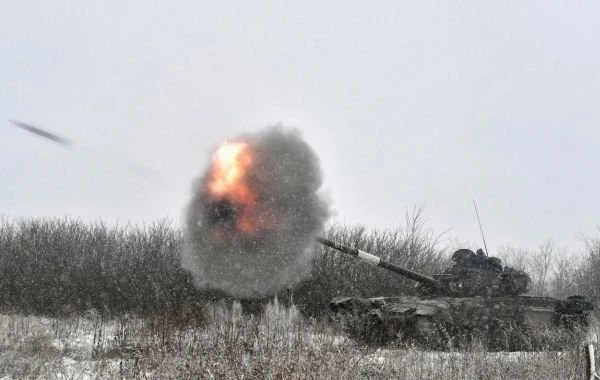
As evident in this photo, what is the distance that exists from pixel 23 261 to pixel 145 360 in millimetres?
21311

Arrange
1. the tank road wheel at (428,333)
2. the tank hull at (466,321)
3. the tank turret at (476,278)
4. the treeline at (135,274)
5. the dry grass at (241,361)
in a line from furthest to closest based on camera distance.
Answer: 1. the treeline at (135,274)
2. the tank turret at (476,278)
3. the tank hull at (466,321)
4. the tank road wheel at (428,333)
5. the dry grass at (241,361)

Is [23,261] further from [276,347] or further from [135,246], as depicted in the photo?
[276,347]

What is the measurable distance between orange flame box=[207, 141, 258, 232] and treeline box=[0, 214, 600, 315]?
40.4 feet

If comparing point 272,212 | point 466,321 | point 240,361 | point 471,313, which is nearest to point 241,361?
point 240,361

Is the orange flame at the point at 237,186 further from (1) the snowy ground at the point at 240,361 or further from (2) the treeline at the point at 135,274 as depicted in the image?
(2) the treeline at the point at 135,274

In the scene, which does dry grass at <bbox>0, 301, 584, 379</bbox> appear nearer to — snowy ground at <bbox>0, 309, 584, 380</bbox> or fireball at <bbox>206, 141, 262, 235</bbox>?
snowy ground at <bbox>0, 309, 584, 380</bbox>

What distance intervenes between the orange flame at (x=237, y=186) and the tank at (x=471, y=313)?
1.80 meters

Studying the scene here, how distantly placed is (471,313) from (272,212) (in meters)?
5.48

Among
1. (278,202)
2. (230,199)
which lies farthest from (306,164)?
(230,199)

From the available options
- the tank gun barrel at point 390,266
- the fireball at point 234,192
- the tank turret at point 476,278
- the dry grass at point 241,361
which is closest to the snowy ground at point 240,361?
the dry grass at point 241,361

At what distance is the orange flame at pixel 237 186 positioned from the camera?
12.4 meters

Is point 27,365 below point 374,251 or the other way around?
below

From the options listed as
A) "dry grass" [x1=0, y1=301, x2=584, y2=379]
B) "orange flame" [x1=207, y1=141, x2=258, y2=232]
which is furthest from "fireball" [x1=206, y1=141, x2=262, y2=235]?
"dry grass" [x1=0, y1=301, x2=584, y2=379]

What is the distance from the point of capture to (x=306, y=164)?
1316 cm
